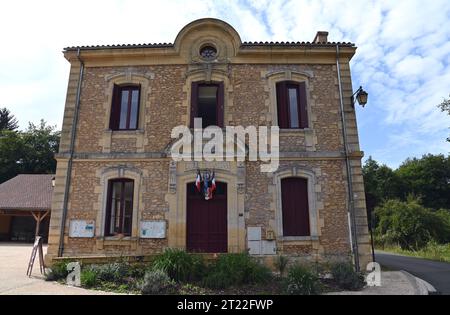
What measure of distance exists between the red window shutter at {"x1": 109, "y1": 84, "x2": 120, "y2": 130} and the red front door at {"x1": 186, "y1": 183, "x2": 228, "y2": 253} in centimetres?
317

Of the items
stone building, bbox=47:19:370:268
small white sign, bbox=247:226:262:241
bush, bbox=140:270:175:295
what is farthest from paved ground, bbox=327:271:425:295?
bush, bbox=140:270:175:295

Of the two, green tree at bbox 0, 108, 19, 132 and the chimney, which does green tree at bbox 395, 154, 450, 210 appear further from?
green tree at bbox 0, 108, 19, 132

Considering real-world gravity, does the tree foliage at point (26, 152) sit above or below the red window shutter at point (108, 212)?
above

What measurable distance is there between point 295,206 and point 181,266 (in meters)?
3.87

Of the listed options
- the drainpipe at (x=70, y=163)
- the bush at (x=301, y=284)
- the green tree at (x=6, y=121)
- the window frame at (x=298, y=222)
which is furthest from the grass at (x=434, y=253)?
the green tree at (x=6, y=121)

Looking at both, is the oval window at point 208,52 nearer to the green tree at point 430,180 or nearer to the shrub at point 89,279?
the shrub at point 89,279

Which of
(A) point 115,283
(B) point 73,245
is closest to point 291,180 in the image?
(A) point 115,283

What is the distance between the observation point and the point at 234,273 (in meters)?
6.99

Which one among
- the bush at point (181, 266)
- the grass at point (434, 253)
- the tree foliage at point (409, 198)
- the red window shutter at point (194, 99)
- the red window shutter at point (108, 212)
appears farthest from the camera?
the tree foliage at point (409, 198)

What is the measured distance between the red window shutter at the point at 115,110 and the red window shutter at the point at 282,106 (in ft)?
17.2

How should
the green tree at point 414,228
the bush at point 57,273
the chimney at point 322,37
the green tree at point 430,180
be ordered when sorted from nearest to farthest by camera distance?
the bush at point 57,273 → the chimney at point 322,37 → the green tree at point 414,228 → the green tree at point 430,180

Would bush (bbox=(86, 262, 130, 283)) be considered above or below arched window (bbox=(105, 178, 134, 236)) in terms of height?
below

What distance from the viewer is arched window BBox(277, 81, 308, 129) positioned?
9.89m

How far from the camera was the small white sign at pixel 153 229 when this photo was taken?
907cm
